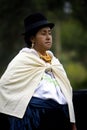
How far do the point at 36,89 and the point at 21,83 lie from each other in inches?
6.9

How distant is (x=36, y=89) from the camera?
7.92 metres

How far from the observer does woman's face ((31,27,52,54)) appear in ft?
26.3

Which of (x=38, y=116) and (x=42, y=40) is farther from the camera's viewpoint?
(x=42, y=40)

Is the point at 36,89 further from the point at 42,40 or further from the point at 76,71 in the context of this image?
the point at 76,71

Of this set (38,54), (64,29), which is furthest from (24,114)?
(64,29)

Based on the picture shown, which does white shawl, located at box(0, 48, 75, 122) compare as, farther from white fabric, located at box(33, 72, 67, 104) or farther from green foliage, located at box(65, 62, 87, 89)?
green foliage, located at box(65, 62, 87, 89)

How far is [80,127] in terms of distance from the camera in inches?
341

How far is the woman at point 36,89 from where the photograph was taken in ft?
25.9

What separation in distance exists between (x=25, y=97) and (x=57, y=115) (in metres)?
0.42

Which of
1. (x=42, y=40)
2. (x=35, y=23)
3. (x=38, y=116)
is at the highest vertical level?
(x=35, y=23)

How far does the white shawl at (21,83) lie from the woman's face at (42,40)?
0.34 feet

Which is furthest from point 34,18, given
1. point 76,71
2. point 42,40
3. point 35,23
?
point 76,71

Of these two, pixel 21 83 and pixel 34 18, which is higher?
pixel 34 18

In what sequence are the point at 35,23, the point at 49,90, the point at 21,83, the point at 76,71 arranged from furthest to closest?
the point at 76,71
the point at 35,23
the point at 21,83
the point at 49,90
